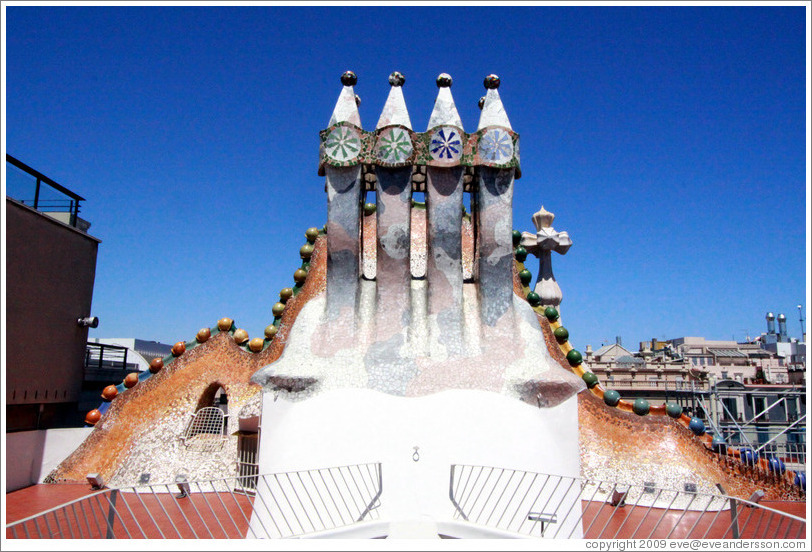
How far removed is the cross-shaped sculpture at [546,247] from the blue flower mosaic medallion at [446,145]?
4983 millimetres

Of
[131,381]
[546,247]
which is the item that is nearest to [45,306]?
[131,381]

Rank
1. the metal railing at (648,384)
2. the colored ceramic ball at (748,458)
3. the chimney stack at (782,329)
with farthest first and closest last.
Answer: the chimney stack at (782,329)
the metal railing at (648,384)
the colored ceramic ball at (748,458)

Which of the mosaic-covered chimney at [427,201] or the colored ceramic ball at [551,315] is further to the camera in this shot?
the colored ceramic ball at [551,315]

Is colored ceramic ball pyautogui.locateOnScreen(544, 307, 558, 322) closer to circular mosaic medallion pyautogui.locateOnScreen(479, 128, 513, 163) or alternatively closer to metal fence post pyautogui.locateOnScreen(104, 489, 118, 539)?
circular mosaic medallion pyautogui.locateOnScreen(479, 128, 513, 163)

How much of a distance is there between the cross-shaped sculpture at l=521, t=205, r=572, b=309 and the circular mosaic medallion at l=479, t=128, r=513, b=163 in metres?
4.67

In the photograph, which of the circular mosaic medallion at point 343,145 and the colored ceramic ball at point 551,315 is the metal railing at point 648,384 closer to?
the colored ceramic ball at point 551,315

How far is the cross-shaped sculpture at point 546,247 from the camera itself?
12516 millimetres

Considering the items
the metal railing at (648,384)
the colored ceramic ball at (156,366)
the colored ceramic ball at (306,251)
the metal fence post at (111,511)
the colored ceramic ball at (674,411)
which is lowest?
the metal fence post at (111,511)

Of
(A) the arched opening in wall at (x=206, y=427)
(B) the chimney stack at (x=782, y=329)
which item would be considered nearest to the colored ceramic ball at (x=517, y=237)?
(A) the arched opening in wall at (x=206, y=427)

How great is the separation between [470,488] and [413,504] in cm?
71

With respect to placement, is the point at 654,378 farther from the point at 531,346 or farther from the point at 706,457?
the point at 531,346

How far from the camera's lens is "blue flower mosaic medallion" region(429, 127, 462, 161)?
8086mm

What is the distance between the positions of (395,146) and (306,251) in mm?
4287

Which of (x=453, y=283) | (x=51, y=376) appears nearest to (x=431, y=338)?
(x=453, y=283)
